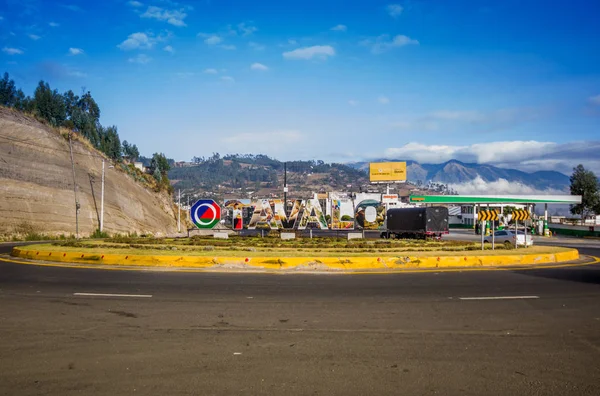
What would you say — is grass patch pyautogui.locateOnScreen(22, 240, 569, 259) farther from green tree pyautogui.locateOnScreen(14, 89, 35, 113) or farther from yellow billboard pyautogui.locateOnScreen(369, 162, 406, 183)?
yellow billboard pyautogui.locateOnScreen(369, 162, 406, 183)

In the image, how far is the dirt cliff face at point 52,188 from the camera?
133 feet

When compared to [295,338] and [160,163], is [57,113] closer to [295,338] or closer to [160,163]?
[160,163]

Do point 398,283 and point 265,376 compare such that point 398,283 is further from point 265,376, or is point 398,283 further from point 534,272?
point 265,376

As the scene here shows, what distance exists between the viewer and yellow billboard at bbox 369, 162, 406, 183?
90312 millimetres

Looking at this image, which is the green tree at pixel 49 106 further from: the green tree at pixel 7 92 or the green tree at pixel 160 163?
the green tree at pixel 160 163

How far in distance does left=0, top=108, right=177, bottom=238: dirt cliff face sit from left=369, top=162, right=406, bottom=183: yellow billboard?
154ft

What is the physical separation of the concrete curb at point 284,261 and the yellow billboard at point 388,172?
72.9 meters

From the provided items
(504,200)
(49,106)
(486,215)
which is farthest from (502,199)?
(49,106)

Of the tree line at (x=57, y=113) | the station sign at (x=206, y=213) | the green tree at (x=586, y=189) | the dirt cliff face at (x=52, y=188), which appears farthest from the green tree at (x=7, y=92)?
the green tree at (x=586, y=189)

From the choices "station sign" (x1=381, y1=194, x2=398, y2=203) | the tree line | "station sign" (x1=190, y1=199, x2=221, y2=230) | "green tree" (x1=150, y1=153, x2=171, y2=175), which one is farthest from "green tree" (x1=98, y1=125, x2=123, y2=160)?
"station sign" (x1=190, y1=199, x2=221, y2=230)

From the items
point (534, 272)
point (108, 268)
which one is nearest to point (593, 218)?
point (534, 272)

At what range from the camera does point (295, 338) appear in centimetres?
710

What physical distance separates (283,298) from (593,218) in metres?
106

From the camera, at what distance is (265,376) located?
5.49 meters
